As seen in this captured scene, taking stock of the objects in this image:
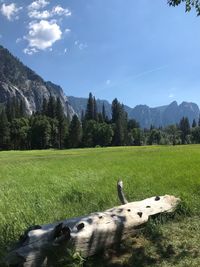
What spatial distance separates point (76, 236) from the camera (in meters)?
7.98

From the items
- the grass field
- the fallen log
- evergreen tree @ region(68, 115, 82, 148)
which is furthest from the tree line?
the fallen log

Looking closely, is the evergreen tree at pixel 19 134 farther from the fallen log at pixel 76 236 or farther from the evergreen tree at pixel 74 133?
the fallen log at pixel 76 236

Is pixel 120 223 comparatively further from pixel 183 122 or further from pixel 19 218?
pixel 183 122

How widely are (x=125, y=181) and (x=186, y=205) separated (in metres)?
6.03

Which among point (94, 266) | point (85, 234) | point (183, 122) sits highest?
point (183, 122)

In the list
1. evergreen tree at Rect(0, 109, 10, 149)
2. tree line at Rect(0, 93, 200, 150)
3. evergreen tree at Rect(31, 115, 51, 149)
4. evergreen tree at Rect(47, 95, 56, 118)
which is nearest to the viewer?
evergreen tree at Rect(31, 115, 51, 149)

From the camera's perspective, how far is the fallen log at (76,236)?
7.35 meters

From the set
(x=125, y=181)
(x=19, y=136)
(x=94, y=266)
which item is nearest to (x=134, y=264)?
(x=94, y=266)

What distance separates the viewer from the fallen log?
7.35 meters

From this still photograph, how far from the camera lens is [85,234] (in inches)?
323

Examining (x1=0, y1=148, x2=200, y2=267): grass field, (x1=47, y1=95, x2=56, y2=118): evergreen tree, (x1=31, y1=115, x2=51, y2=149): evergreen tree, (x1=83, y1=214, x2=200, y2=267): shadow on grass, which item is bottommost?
(x1=83, y1=214, x2=200, y2=267): shadow on grass

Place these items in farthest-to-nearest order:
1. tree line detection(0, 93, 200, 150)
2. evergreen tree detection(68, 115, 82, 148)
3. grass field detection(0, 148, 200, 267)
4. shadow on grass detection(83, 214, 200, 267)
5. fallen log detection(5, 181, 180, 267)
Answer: evergreen tree detection(68, 115, 82, 148), tree line detection(0, 93, 200, 150), grass field detection(0, 148, 200, 267), shadow on grass detection(83, 214, 200, 267), fallen log detection(5, 181, 180, 267)

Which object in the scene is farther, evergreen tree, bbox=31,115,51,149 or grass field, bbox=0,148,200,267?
evergreen tree, bbox=31,115,51,149

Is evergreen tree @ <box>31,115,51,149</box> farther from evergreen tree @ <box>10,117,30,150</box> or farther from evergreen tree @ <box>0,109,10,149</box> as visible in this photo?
evergreen tree @ <box>0,109,10,149</box>
